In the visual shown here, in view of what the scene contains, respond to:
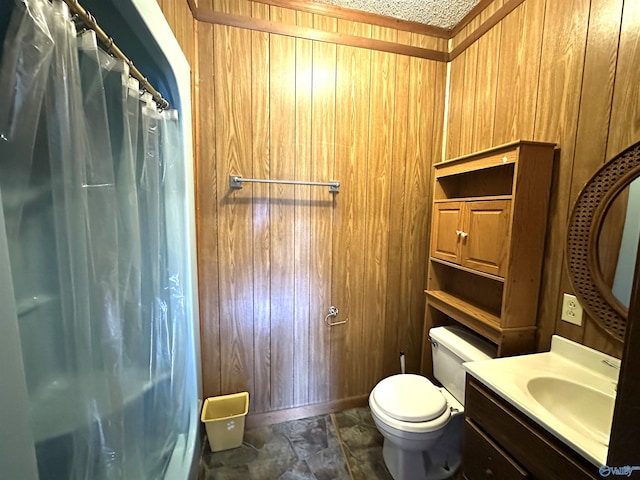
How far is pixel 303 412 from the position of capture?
191 cm

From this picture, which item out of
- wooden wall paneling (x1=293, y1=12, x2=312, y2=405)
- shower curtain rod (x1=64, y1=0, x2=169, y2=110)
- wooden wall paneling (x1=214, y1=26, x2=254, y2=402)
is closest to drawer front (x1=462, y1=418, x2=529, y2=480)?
wooden wall paneling (x1=293, y1=12, x2=312, y2=405)

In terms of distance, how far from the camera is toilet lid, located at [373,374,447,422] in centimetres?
133

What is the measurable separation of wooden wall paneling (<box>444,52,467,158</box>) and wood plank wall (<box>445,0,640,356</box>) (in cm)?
16

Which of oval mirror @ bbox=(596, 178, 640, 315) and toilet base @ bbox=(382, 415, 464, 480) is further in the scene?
toilet base @ bbox=(382, 415, 464, 480)

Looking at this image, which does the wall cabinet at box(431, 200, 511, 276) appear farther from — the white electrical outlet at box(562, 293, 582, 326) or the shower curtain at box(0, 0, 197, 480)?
the shower curtain at box(0, 0, 197, 480)

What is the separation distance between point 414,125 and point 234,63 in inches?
48.9

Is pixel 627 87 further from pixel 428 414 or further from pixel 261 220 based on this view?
pixel 261 220

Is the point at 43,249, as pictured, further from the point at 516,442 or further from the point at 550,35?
the point at 550,35

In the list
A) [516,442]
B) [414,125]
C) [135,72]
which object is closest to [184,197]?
[135,72]

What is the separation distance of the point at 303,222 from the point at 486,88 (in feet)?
4.54

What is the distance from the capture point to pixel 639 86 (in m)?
0.98

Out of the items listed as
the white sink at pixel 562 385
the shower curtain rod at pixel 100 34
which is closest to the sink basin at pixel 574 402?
the white sink at pixel 562 385

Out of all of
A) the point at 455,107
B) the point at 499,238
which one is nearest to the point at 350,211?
the point at 499,238

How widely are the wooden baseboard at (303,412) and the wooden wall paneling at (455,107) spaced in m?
1.92
